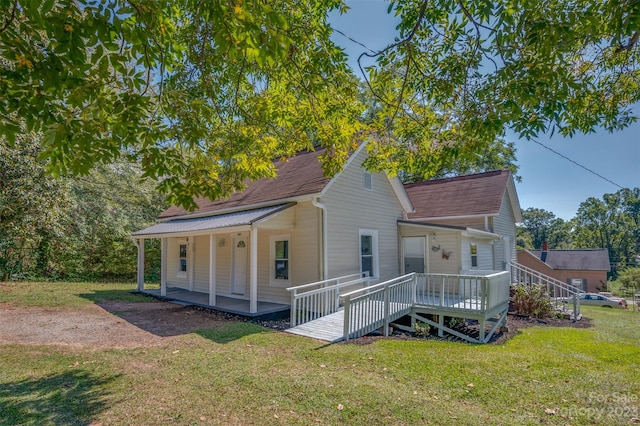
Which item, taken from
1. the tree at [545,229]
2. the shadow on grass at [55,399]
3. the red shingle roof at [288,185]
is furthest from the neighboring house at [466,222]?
the tree at [545,229]

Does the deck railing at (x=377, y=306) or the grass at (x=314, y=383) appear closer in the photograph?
the grass at (x=314, y=383)

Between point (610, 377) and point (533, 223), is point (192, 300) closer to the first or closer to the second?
point (610, 377)

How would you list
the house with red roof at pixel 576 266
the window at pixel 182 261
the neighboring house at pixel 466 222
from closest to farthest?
the neighboring house at pixel 466 222
the window at pixel 182 261
the house with red roof at pixel 576 266

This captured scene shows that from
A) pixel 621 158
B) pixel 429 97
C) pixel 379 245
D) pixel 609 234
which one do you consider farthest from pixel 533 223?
Answer: pixel 429 97

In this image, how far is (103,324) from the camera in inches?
336

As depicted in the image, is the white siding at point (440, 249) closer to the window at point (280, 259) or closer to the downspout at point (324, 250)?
the downspout at point (324, 250)

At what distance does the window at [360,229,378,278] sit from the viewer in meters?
12.1

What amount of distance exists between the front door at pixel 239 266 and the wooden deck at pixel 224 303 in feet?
1.58

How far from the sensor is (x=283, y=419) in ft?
12.4

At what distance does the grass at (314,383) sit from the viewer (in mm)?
3881

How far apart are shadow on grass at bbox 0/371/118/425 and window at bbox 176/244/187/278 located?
1086 cm

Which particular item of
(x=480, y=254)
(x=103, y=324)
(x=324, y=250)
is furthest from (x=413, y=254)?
(x=103, y=324)

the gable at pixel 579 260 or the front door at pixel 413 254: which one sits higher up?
the front door at pixel 413 254

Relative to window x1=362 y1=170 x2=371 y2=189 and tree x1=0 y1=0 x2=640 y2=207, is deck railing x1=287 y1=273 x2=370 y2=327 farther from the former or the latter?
tree x1=0 y1=0 x2=640 y2=207
